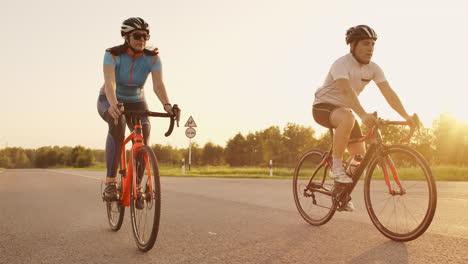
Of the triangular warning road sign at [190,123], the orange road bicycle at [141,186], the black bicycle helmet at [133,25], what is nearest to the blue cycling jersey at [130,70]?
the black bicycle helmet at [133,25]

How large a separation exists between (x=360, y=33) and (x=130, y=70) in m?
2.40

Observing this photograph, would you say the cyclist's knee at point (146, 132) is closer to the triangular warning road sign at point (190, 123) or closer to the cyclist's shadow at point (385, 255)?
the cyclist's shadow at point (385, 255)

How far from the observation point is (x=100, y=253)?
3840 millimetres

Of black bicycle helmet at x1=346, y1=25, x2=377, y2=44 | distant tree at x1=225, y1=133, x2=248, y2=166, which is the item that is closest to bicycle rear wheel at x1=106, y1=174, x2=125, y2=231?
black bicycle helmet at x1=346, y1=25, x2=377, y2=44

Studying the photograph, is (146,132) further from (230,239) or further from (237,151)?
(237,151)

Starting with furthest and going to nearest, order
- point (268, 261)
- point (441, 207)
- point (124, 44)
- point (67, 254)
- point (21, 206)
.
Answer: point (21, 206)
point (441, 207)
point (124, 44)
point (67, 254)
point (268, 261)

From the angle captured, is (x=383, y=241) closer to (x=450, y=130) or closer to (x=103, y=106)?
(x=103, y=106)

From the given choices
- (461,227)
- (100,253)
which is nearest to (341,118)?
(461,227)

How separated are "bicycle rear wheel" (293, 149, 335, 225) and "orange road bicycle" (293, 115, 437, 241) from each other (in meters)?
0.01

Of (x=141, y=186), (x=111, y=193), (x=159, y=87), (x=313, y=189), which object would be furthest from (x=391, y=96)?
(x=111, y=193)

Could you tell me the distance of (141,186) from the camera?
4.09 m

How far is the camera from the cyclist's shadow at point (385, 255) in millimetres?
3317

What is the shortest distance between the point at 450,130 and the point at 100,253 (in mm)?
66647

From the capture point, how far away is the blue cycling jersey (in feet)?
15.0
